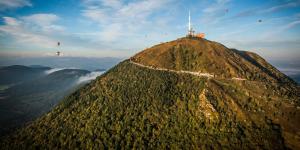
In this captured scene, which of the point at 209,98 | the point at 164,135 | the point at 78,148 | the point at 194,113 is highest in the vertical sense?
the point at 209,98

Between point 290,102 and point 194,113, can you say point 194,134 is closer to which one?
point 194,113

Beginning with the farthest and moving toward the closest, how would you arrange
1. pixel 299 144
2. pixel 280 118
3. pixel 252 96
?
pixel 252 96, pixel 280 118, pixel 299 144

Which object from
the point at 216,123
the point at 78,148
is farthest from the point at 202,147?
the point at 78,148

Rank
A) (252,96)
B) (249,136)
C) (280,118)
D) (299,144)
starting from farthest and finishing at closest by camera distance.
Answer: (252,96) → (280,118) → (249,136) → (299,144)

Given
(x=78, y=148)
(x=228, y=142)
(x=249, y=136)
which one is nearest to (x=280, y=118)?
(x=249, y=136)

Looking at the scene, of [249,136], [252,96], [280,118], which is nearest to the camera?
[249,136]

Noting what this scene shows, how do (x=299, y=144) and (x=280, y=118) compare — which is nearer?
(x=299, y=144)

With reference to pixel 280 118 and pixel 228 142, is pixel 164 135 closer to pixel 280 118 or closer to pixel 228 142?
pixel 228 142

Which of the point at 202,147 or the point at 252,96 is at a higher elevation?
the point at 252,96

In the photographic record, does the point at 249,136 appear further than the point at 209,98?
No
